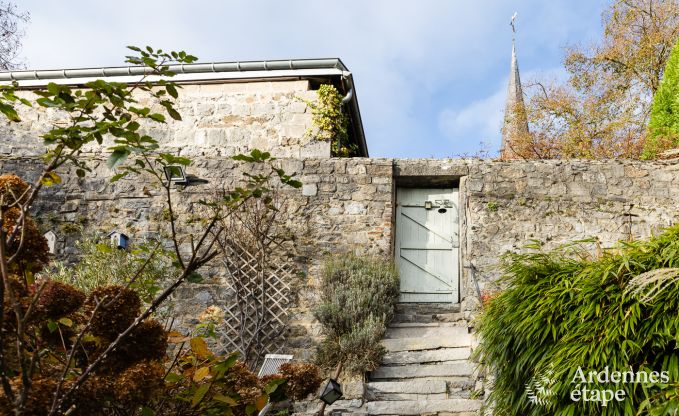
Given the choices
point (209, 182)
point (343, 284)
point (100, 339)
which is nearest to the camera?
point (100, 339)

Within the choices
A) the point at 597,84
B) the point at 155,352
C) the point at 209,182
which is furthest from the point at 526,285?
the point at 597,84

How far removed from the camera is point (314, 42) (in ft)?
36.7

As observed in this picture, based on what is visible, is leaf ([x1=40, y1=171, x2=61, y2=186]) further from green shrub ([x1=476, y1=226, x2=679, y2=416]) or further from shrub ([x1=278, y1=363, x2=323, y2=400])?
green shrub ([x1=476, y1=226, x2=679, y2=416])

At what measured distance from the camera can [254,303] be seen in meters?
8.05

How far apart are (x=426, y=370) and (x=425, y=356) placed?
28 cm

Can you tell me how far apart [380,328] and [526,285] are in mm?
2893

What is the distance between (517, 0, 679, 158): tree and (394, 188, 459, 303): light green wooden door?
645 centimetres

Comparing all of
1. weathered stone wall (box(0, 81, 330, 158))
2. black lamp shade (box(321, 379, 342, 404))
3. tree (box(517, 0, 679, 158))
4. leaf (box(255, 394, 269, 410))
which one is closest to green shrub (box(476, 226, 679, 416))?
black lamp shade (box(321, 379, 342, 404))

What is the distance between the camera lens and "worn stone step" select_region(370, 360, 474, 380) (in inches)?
276

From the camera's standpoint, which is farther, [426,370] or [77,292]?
[426,370]

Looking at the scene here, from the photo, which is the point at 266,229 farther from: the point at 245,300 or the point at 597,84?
the point at 597,84

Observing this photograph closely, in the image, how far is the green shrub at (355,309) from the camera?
7.17 meters

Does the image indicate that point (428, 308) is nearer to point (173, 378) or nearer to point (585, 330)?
point (585, 330)

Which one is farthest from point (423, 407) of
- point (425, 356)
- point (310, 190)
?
point (310, 190)
